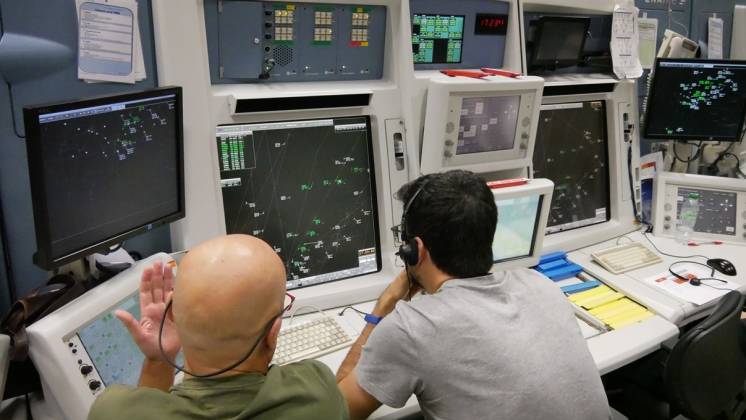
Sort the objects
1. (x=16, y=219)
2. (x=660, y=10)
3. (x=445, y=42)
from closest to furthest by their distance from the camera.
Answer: (x=16, y=219), (x=445, y=42), (x=660, y=10)

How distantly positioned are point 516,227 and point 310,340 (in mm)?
887

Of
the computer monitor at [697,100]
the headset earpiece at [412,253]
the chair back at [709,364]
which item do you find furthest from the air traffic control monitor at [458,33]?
the chair back at [709,364]

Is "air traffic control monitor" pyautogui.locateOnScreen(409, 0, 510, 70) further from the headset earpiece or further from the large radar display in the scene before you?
the headset earpiece

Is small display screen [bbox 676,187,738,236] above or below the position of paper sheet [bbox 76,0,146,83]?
below

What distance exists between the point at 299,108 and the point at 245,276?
1.03 meters

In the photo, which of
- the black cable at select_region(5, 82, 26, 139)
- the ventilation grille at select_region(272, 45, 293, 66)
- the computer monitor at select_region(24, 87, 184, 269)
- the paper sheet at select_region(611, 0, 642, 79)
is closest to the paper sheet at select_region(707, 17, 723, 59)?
the paper sheet at select_region(611, 0, 642, 79)

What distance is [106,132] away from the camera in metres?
1.39

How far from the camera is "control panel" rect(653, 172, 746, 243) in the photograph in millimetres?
2807

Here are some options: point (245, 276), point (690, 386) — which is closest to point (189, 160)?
point (245, 276)

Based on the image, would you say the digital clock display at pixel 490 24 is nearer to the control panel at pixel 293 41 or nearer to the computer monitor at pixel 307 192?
the control panel at pixel 293 41

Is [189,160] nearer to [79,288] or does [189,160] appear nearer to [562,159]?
[79,288]

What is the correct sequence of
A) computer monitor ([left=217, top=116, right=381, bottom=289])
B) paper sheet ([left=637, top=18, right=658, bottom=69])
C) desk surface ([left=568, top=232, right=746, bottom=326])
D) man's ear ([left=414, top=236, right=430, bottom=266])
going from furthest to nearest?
1. paper sheet ([left=637, top=18, right=658, bottom=69])
2. desk surface ([left=568, top=232, right=746, bottom=326])
3. computer monitor ([left=217, top=116, right=381, bottom=289])
4. man's ear ([left=414, top=236, right=430, bottom=266])

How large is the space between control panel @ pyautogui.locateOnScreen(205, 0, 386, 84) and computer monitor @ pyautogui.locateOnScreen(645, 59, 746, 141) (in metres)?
1.49

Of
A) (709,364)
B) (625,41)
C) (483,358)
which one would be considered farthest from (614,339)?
(625,41)
